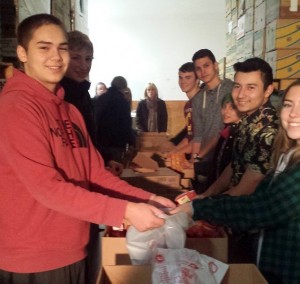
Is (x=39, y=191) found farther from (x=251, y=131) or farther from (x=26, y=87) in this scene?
(x=251, y=131)

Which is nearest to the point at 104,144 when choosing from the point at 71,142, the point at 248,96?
the point at 248,96

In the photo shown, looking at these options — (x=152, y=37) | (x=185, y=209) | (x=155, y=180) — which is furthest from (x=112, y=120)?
(x=152, y=37)

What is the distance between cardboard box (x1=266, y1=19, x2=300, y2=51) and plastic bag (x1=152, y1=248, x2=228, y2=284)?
3.00 metres

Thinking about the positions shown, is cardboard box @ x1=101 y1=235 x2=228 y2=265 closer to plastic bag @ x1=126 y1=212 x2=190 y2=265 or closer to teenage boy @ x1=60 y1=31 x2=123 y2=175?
plastic bag @ x1=126 y1=212 x2=190 y2=265

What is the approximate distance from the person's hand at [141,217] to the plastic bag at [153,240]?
30 mm

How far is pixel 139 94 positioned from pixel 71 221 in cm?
835

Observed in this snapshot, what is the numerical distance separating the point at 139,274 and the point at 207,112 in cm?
232

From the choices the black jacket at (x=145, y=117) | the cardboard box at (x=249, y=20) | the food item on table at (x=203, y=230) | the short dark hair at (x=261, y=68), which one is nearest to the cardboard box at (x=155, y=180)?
the short dark hair at (x=261, y=68)

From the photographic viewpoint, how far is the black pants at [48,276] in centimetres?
124

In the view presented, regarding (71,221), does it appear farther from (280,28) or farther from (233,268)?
(280,28)

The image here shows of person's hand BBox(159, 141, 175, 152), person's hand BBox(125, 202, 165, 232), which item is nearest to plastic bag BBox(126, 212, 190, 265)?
person's hand BBox(125, 202, 165, 232)

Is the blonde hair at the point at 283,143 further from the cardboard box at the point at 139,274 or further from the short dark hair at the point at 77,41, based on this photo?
the short dark hair at the point at 77,41

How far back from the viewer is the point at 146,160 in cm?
286

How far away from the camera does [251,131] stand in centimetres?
192
